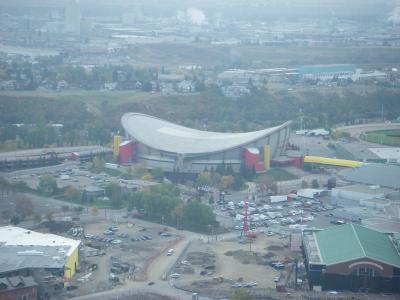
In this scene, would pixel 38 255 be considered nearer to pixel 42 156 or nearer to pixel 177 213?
pixel 177 213

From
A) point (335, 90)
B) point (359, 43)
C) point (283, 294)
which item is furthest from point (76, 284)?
point (359, 43)

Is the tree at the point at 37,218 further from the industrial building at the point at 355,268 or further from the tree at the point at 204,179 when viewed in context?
the industrial building at the point at 355,268

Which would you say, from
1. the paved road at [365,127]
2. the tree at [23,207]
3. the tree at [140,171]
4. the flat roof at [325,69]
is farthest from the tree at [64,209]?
the flat roof at [325,69]

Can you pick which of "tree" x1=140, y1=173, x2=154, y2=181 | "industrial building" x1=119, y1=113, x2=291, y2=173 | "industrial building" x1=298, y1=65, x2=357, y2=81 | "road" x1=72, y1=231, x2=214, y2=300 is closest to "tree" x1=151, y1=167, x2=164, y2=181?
"tree" x1=140, y1=173, x2=154, y2=181

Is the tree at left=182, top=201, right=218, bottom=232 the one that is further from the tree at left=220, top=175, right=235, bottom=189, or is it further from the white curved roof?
the white curved roof

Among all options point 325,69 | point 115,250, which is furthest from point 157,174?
point 325,69

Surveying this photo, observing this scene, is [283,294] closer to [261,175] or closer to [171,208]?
[171,208]
